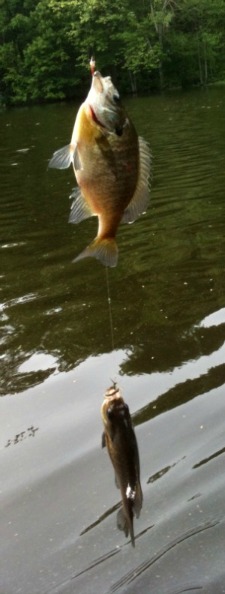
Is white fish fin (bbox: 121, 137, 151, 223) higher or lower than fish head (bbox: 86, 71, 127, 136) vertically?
lower

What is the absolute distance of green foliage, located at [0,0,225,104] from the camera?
4962 centimetres

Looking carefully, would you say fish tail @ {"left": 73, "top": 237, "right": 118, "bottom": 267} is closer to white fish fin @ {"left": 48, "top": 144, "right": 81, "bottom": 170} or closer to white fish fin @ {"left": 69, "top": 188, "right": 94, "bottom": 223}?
white fish fin @ {"left": 69, "top": 188, "right": 94, "bottom": 223}

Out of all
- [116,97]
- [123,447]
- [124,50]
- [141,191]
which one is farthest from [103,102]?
[124,50]

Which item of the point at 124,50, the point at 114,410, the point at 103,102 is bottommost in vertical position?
the point at 114,410

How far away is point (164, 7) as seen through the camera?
167 feet

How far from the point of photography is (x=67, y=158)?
2.62 m

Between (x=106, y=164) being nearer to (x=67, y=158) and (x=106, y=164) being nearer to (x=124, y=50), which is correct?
(x=67, y=158)

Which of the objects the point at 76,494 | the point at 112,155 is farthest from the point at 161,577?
the point at 112,155

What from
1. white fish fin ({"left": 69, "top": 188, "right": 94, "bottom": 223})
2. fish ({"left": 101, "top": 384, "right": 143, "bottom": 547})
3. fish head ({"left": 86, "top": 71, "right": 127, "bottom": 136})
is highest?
fish head ({"left": 86, "top": 71, "right": 127, "bottom": 136})

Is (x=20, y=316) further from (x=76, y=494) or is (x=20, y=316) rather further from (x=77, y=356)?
(x=76, y=494)

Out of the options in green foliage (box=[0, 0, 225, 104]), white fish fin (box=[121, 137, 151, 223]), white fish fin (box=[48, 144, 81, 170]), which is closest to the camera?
white fish fin (box=[48, 144, 81, 170])

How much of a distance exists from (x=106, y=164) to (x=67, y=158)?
14cm

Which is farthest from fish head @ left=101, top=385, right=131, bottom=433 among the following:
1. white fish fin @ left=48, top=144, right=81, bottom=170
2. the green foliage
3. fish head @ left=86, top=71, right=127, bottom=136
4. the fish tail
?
the green foliage

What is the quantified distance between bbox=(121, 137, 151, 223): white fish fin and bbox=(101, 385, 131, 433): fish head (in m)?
0.65
